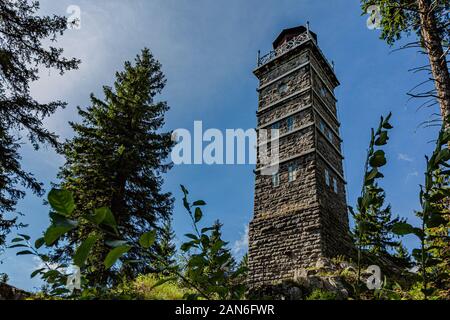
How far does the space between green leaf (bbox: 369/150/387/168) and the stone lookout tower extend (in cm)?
1174

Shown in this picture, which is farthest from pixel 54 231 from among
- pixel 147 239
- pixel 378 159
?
pixel 378 159

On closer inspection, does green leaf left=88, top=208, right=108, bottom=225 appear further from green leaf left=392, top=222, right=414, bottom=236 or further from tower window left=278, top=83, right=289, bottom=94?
tower window left=278, top=83, right=289, bottom=94

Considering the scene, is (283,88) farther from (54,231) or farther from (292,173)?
(54,231)

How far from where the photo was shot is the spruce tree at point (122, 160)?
45.1 feet

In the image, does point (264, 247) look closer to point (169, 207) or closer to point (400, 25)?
point (169, 207)

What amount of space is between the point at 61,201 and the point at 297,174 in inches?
605

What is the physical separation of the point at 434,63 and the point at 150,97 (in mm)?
14810

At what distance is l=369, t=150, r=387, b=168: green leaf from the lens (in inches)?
31.4

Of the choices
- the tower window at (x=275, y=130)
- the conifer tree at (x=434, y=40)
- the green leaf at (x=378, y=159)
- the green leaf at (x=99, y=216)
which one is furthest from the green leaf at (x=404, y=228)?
the tower window at (x=275, y=130)

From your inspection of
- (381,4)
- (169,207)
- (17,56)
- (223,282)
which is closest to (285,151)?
(169,207)

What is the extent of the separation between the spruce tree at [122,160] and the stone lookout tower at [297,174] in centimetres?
524

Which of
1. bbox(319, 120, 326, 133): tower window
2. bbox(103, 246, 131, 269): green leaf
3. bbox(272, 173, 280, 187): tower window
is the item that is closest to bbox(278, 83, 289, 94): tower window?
bbox(319, 120, 326, 133): tower window

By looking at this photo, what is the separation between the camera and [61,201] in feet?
1.84

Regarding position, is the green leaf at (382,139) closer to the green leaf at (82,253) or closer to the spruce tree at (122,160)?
the green leaf at (82,253)
